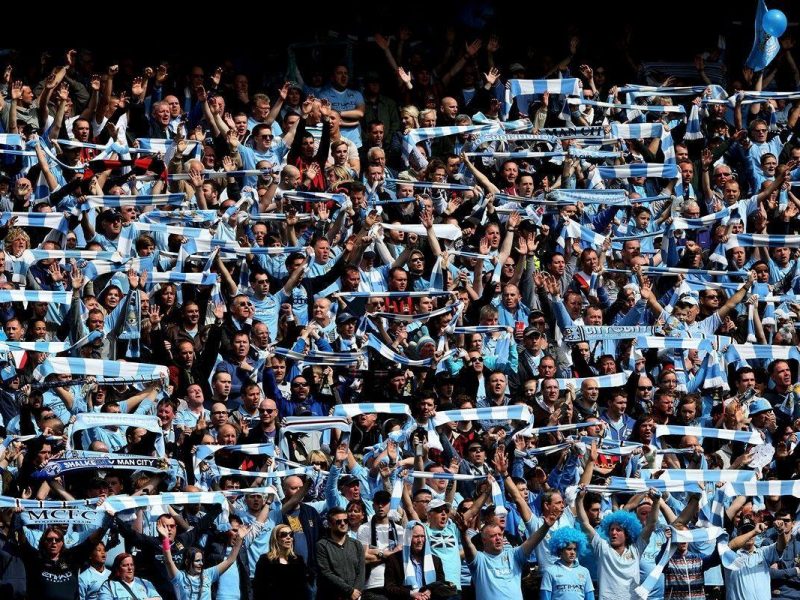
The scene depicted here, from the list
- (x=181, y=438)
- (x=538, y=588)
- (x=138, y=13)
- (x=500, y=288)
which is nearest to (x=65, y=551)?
(x=181, y=438)

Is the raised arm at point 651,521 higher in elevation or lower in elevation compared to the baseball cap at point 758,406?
lower

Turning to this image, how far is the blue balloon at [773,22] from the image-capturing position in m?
26.2

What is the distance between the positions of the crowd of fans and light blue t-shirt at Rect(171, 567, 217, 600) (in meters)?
0.03

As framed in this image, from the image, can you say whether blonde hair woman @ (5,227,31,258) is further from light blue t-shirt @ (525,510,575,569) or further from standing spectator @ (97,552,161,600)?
light blue t-shirt @ (525,510,575,569)

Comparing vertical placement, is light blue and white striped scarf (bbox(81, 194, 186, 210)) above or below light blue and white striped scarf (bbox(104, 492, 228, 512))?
above

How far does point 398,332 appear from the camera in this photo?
21.4m

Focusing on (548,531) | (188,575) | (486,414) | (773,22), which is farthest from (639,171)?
(188,575)

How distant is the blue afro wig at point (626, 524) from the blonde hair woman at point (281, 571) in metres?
2.49

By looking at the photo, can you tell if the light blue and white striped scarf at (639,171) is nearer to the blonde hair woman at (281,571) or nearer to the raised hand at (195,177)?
the raised hand at (195,177)

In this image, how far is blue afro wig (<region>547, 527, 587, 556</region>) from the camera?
62.2 ft

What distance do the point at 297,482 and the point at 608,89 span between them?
9.08m

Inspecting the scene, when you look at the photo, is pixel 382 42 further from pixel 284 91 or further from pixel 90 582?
pixel 90 582

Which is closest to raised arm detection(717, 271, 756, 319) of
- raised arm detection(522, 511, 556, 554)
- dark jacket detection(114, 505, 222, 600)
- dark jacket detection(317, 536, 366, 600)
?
raised arm detection(522, 511, 556, 554)

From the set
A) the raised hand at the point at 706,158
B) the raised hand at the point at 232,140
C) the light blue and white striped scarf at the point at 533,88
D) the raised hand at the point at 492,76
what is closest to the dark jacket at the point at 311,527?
the raised hand at the point at 232,140
